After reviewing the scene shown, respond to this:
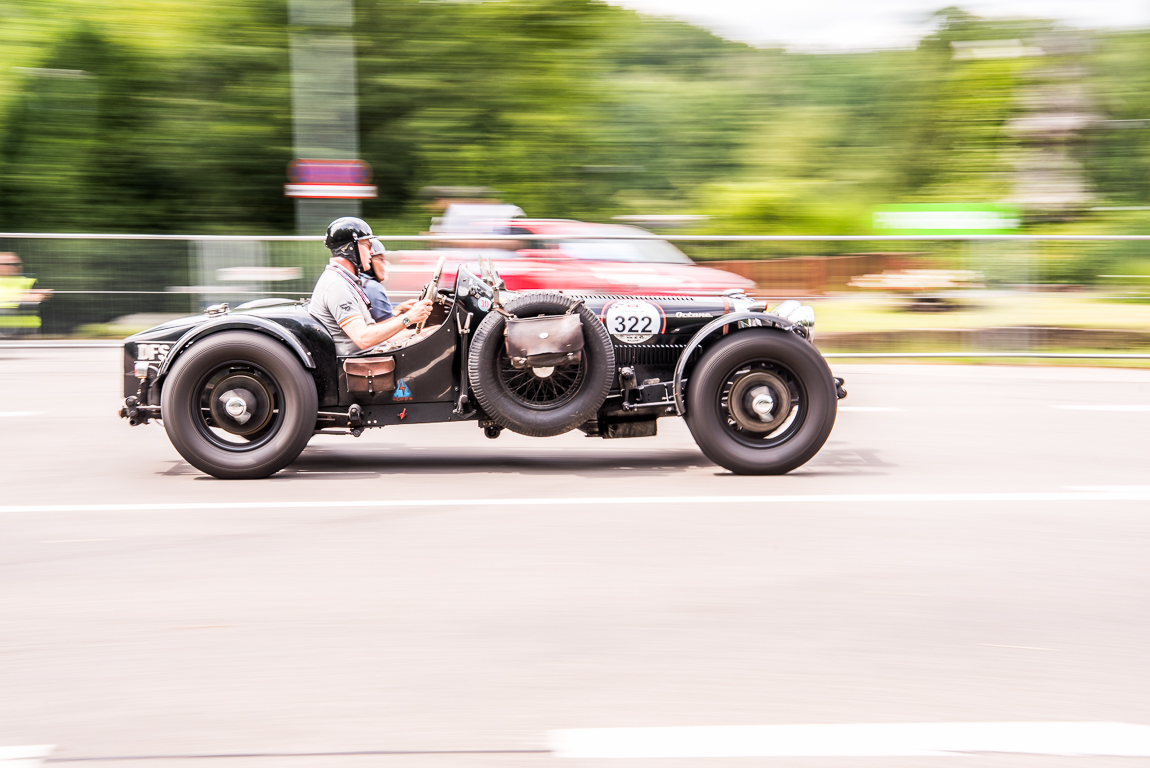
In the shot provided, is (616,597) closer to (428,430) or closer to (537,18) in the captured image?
(428,430)

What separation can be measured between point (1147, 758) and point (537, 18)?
66.6ft

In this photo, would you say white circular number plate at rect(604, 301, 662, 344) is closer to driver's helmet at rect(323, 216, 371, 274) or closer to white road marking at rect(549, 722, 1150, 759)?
driver's helmet at rect(323, 216, 371, 274)

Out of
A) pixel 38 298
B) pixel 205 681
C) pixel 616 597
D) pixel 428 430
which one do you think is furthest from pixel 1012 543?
pixel 38 298

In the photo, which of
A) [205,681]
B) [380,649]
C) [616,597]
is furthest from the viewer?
[616,597]

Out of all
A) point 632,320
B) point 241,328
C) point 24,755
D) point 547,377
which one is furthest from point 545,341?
point 24,755

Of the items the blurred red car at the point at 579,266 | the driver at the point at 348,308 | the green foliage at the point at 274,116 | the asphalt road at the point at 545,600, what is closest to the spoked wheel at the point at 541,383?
the asphalt road at the point at 545,600

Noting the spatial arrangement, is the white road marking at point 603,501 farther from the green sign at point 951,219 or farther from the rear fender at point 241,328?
the green sign at point 951,219

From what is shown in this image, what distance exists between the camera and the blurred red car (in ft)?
40.9

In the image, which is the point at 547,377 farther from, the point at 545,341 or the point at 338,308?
the point at 338,308

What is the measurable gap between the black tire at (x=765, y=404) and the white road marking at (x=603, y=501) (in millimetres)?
420

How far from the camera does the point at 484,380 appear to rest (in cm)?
611

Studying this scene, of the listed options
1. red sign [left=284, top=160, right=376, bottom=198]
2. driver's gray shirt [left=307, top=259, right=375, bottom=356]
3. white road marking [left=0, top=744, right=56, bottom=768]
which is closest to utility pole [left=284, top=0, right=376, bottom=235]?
red sign [left=284, top=160, right=376, bottom=198]

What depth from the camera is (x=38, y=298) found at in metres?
12.4

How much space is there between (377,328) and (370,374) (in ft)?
0.85
